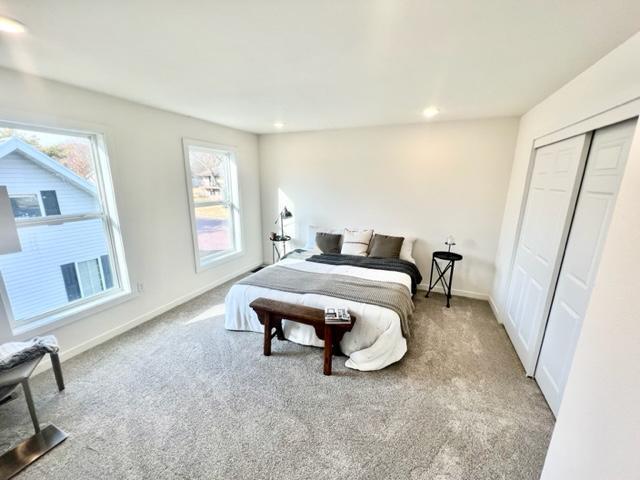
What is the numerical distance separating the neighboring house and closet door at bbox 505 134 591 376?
407cm

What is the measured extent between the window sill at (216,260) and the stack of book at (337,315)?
2.25m

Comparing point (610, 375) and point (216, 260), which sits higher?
point (610, 375)

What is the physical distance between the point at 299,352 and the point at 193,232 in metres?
2.18

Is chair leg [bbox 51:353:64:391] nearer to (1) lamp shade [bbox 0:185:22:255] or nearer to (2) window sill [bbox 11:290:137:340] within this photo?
(2) window sill [bbox 11:290:137:340]

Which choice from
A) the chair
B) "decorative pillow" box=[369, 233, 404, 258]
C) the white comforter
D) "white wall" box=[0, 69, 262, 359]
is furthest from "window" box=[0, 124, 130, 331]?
"decorative pillow" box=[369, 233, 404, 258]

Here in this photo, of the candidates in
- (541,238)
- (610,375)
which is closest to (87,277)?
(610,375)

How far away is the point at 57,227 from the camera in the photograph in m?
2.35

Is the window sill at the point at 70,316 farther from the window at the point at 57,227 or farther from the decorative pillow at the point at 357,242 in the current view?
the decorative pillow at the point at 357,242

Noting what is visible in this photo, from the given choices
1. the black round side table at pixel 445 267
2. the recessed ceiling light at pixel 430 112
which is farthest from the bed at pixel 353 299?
the recessed ceiling light at pixel 430 112

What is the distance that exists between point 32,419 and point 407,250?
3.83 metres

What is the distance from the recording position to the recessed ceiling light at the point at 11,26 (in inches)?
51.1

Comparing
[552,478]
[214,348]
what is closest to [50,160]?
[214,348]

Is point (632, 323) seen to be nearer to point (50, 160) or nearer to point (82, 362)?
point (82, 362)

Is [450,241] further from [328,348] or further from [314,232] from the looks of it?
[328,348]
